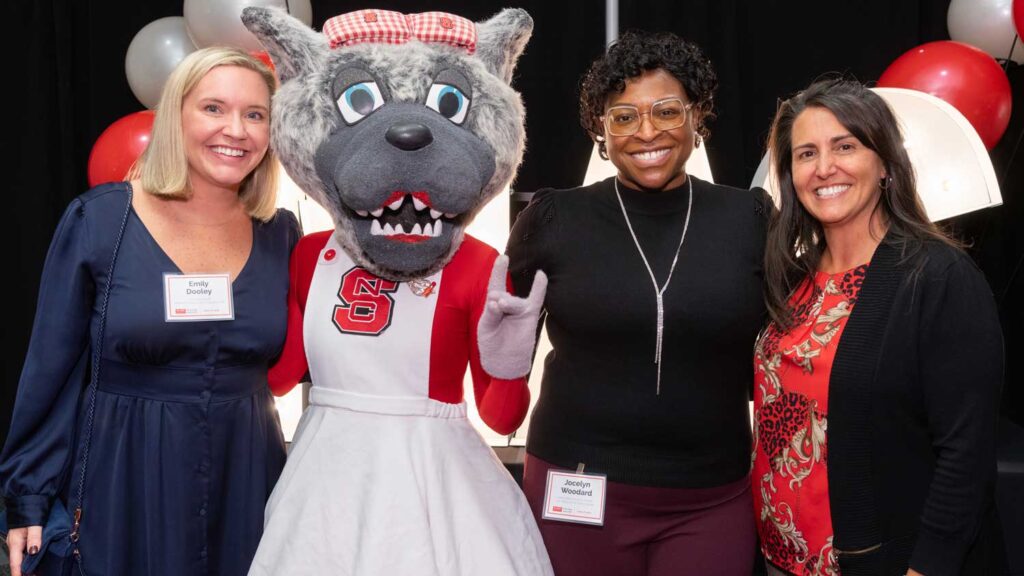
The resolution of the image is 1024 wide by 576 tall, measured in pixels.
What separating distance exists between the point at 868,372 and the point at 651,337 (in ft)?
1.29

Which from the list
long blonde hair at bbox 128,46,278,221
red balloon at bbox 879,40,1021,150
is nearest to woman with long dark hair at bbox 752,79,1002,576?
long blonde hair at bbox 128,46,278,221

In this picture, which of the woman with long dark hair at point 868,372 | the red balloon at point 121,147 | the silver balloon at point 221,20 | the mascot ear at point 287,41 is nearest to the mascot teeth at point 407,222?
the mascot ear at point 287,41

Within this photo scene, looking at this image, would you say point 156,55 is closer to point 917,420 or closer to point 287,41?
point 287,41

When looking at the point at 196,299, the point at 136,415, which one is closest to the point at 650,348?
the point at 196,299

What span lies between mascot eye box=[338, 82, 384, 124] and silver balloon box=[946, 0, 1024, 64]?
2.92 metres

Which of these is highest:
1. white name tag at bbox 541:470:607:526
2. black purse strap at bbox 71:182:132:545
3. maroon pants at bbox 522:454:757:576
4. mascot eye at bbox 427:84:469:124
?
mascot eye at bbox 427:84:469:124

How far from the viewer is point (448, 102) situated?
157 centimetres

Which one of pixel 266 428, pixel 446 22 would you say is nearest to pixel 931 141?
pixel 446 22

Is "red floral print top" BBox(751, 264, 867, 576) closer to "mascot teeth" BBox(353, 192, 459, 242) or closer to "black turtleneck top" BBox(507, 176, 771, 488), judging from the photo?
"black turtleneck top" BBox(507, 176, 771, 488)

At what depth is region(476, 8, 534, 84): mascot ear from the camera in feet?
5.49

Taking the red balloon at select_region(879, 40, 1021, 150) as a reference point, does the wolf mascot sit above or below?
below

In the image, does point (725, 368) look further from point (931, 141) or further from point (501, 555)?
point (931, 141)

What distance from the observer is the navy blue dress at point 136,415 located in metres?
1.65

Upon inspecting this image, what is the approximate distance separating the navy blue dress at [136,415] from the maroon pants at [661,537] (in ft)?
2.10
